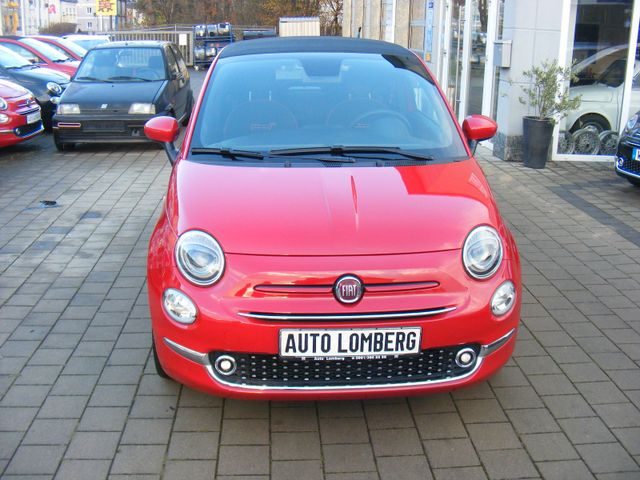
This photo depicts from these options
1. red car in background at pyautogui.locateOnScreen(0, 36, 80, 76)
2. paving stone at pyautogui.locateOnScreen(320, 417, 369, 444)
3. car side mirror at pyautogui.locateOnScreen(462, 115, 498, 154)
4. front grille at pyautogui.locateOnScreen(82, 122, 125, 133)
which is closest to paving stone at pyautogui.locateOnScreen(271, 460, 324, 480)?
paving stone at pyautogui.locateOnScreen(320, 417, 369, 444)

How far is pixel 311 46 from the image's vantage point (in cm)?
520

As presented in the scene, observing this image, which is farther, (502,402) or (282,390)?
(502,402)

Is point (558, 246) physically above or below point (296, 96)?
below

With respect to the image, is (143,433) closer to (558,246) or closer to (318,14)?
(558,246)

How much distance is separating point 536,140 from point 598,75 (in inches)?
62.1

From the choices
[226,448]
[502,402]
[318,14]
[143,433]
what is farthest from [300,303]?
[318,14]

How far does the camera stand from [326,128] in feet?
14.7

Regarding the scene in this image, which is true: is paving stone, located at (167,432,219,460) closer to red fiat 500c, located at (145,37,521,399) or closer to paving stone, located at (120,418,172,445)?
paving stone, located at (120,418,172,445)

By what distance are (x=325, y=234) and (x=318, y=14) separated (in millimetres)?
37985

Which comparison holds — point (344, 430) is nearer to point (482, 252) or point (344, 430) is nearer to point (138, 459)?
point (138, 459)

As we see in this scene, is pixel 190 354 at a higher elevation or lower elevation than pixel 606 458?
higher

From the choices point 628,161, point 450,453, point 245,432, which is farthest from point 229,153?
point 628,161

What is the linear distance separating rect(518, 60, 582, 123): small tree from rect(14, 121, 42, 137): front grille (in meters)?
6.86

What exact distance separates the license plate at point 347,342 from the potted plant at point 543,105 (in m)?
6.97
